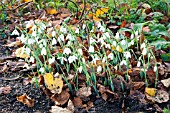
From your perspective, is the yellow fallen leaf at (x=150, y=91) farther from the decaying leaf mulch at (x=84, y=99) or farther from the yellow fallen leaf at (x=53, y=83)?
the yellow fallen leaf at (x=53, y=83)

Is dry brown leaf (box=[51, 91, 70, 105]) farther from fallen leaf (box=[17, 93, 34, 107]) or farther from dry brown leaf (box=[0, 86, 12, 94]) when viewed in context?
dry brown leaf (box=[0, 86, 12, 94])

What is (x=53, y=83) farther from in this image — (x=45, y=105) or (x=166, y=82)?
(x=166, y=82)

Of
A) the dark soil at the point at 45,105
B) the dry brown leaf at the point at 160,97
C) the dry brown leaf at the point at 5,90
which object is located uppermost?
the dry brown leaf at the point at 5,90

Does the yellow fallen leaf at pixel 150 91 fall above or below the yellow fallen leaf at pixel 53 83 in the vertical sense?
below

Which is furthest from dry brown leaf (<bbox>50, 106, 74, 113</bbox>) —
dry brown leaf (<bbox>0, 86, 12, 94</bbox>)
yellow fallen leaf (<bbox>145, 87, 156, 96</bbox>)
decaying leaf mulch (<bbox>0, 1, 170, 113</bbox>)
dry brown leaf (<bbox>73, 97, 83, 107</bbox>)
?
yellow fallen leaf (<bbox>145, 87, 156, 96</bbox>)

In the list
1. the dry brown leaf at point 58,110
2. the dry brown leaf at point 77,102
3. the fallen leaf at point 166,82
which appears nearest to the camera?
the dry brown leaf at point 58,110

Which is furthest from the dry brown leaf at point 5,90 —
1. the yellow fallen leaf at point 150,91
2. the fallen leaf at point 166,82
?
the fallen leaf at point 166,82

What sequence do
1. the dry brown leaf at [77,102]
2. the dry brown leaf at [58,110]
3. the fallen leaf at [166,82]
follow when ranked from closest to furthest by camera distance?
the dry brown leaf at [58,110], the dry brown leaf at [77,102], the fallen leaf at [166,82]
